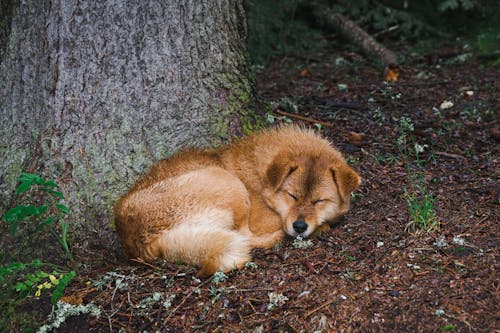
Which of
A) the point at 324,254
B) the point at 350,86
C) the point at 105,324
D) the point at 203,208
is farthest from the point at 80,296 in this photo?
the point at 350,86

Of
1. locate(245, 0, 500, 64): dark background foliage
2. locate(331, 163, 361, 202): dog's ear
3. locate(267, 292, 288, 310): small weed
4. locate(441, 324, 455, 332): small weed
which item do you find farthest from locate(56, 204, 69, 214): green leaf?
locate(245, 0, 500, 64): dark background foliage

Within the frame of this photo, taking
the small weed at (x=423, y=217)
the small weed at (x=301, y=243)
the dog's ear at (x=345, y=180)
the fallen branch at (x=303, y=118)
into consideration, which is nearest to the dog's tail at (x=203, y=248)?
the small weed at (x=301, y=243)

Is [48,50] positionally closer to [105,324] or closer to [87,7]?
[87,7]

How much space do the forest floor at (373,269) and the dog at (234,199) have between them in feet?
0.53

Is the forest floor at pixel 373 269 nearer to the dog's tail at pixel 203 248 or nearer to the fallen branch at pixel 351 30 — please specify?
the dog's tail at pixel 203 248

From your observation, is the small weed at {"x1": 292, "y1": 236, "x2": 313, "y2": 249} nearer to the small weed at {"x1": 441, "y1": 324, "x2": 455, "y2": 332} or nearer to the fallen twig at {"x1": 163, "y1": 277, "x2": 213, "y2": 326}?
the fallen twig at {"x1": 163, "y1": 277, "x2": 213, "y2": 326}

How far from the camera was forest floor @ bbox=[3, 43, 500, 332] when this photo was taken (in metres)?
3.78

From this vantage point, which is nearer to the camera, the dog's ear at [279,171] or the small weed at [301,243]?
the small weed at [301,243]

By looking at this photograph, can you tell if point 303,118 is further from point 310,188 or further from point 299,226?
point 299,226

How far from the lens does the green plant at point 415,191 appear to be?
14.9 ft

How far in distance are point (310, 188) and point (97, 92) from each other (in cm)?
217

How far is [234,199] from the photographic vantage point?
507cm

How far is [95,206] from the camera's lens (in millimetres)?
4941

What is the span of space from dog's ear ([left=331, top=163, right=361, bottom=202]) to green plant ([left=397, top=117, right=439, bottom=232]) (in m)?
0.46
